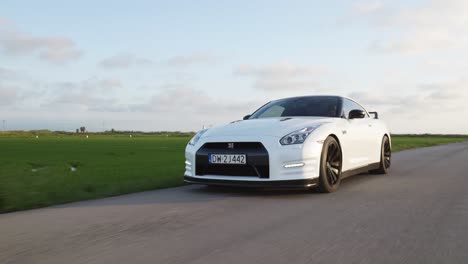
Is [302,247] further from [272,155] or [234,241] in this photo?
[272,155]

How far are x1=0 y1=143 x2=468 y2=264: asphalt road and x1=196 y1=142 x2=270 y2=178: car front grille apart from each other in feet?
0.99

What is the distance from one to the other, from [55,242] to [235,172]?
108 inches

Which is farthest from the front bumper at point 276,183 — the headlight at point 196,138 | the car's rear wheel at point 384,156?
the car's rear wheel at point 384,156

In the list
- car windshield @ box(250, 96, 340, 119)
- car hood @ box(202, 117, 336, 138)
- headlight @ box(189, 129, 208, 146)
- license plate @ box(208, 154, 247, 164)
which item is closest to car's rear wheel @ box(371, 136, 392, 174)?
car windshield @ box(250, 96, 340, 119)

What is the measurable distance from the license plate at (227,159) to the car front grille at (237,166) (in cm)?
4

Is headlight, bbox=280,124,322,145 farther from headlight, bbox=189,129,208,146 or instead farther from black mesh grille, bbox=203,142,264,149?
headlight, bbox=189,129,208,146

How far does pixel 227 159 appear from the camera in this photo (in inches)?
226

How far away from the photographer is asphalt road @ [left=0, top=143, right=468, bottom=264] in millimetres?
2988

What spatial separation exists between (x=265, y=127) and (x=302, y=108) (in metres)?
1.52

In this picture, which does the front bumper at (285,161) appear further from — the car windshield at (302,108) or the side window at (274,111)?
the side window at (274,111)

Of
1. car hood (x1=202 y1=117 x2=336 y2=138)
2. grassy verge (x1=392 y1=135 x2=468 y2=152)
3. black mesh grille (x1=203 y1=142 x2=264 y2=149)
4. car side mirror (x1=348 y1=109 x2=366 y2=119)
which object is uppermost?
car side mirror (x1=348 y1=109 x2=366 y2=119)

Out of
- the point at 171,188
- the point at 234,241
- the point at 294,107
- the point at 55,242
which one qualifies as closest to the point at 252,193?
the point at 171,188

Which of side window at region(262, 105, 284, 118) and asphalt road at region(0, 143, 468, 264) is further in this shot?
side window at region(262, 105, 284, 118)

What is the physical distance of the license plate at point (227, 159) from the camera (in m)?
5.66
